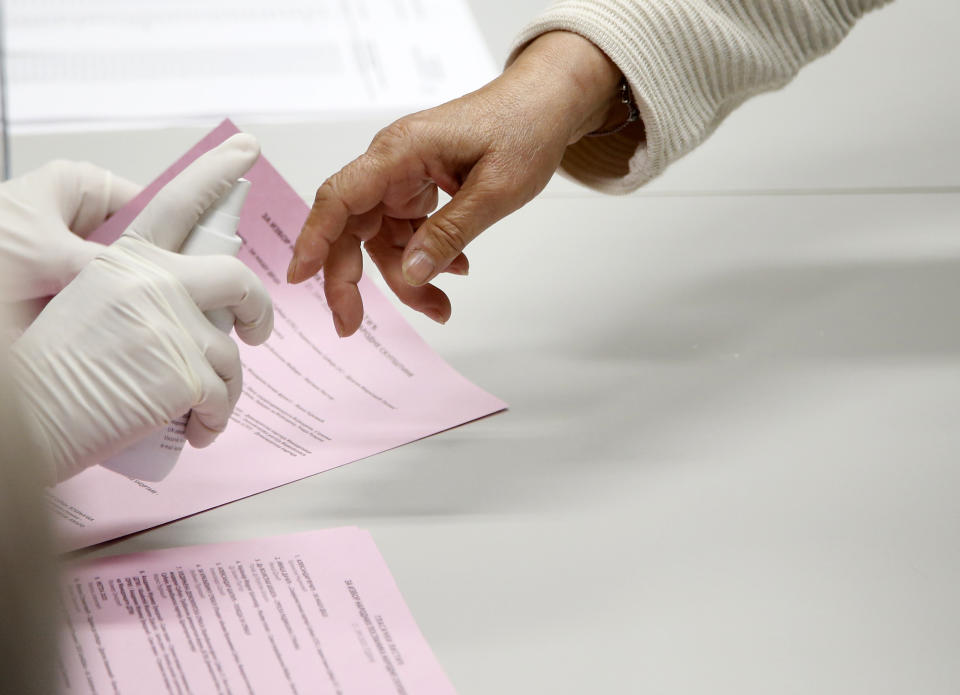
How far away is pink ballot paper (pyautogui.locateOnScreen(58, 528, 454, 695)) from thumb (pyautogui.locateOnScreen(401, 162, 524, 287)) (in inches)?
7.0

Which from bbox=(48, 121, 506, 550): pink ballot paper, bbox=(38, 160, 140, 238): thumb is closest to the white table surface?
bbox=(48, 121, 506, 550): pink ballot paper

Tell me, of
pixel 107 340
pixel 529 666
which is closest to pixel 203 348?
pixel 107 340

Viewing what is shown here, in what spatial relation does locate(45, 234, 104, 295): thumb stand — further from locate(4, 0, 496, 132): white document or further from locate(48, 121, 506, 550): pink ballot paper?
locate(4, 0, 496, 132): white document

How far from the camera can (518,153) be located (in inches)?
27.4

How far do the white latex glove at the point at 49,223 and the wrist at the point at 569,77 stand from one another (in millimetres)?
323

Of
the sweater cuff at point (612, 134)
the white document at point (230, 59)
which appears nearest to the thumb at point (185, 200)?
the sweater cuff at point (612, 134)

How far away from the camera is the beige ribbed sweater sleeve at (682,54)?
2.52 feet

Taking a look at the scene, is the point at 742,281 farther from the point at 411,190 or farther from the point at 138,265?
the point at 138,265

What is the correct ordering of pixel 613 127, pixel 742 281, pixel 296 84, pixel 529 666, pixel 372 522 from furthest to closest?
pixel 296 84, pixel 742 281, pixel 613 127, pixel 372 522, pixel 529 666

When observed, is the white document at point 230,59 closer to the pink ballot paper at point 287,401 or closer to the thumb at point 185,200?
the pink ballot paper at point 287,401

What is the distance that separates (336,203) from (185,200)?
0.32 feet

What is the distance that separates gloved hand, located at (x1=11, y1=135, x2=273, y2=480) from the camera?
60cm

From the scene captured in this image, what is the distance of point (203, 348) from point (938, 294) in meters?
0.66

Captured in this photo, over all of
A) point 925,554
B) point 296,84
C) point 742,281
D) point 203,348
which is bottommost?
point 925,554
